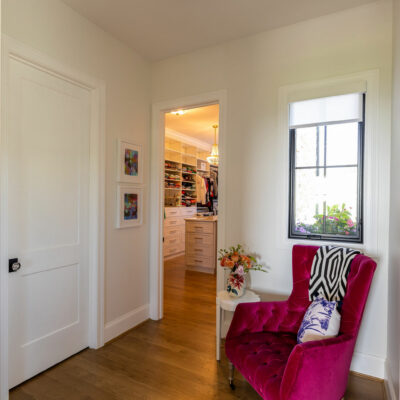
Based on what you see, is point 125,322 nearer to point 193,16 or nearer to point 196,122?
point 193,16

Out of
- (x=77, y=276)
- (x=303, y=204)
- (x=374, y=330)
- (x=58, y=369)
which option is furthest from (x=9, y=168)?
(x=374, y=330)

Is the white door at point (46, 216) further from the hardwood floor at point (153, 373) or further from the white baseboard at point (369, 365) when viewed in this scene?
the white baseboard at point (369, 365)

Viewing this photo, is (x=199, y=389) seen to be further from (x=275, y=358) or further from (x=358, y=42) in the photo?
(x=358, y=42)

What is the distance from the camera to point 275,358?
5.43 feet

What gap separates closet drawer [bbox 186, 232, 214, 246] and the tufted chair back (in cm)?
308

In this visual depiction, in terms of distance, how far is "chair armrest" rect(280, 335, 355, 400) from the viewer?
137 cm

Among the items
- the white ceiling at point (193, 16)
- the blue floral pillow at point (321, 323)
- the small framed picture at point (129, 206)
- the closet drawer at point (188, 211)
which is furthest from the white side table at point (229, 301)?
the closet drawer at point (188, 211)

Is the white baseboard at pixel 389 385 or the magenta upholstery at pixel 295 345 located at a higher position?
the magenta upholstery at pixel 295 345

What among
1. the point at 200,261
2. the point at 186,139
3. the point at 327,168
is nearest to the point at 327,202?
the point at 327,168

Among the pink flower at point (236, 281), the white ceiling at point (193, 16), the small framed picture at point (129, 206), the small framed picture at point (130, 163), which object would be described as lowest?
the pink flower at point (236, 281)

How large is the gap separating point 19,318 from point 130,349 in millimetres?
971

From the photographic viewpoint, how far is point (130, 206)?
9.43 feet

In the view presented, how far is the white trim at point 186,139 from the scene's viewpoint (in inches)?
252

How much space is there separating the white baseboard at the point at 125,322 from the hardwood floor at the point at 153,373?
2.6 inches
